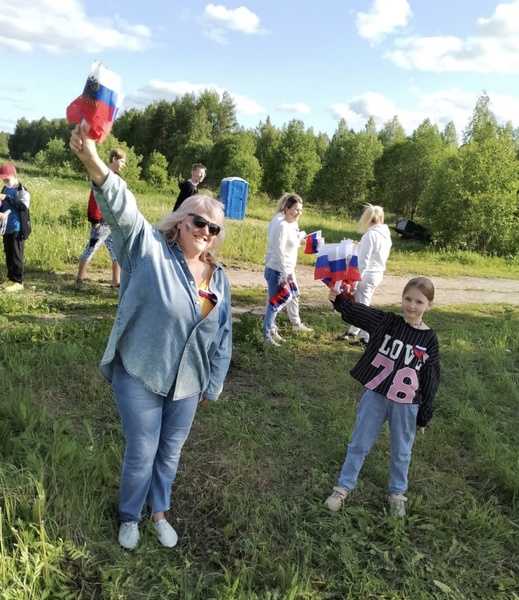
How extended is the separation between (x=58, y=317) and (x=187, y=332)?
15.0 feet

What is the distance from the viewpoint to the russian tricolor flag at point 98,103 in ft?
6.48

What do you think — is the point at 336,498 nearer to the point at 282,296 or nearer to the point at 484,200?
the point at 282,296

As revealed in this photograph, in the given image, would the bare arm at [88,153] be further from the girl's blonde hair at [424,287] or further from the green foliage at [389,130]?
the green foliage at [389,130]

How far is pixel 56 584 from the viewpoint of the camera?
2.36 meters

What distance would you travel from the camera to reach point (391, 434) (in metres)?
3.29

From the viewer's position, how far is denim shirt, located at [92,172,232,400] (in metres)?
2.27

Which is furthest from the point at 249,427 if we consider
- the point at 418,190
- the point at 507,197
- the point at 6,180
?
the point at 418,190

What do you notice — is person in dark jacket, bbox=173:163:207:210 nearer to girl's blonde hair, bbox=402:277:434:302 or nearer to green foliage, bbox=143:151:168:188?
girl's blonde hair, bbox=402:277:434:302

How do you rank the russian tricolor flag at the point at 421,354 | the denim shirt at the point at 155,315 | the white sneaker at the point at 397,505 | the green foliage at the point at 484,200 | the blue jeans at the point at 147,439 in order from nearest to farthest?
the denim shirt at the point at 155,315 → the blue jeans at the point at 147,439 → the russian tricolor flag at the point at 421,354 → the white sneaker at the point at 397,505 → the green foliage at the point at 484,200

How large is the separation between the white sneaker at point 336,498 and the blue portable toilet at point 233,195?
15.2m

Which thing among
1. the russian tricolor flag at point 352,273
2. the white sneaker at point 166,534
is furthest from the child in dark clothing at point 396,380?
the white sneaker at point 166,534

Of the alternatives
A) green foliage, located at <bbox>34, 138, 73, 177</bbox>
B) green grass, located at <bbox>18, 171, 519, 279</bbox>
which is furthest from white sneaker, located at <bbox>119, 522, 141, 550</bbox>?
green foliage, located at <bbox>34, 138, 73, 177</bbox>

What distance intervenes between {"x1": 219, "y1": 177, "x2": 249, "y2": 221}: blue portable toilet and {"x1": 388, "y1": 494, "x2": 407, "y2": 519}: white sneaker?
599 inches

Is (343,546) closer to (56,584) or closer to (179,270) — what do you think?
(56,584)
